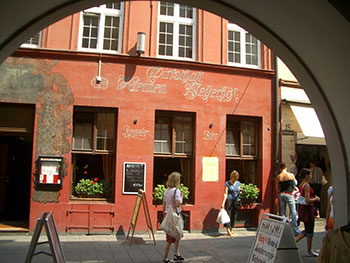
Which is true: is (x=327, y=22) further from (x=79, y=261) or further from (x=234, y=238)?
(x=234, y=238)

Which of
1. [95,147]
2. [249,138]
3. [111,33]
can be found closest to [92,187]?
[95,147]

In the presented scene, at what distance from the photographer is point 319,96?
4.32 meters

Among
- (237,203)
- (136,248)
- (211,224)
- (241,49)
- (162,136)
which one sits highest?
(241,49)

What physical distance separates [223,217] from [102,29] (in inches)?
255

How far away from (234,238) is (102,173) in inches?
162

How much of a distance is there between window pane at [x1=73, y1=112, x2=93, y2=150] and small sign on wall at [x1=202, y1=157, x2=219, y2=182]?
338cm

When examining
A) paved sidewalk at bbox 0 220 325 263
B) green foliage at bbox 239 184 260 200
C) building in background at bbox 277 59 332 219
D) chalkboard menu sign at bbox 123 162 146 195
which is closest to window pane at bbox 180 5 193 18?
building in background at bbox 277 59 332 219

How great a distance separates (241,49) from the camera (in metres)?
12.4

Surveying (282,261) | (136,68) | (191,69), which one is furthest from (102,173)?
(282,261)

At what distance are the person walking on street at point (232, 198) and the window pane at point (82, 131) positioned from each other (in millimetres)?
4101

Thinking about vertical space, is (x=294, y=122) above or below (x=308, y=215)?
above

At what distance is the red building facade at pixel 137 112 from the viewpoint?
10.4m

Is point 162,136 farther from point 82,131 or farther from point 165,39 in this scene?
point 165,39

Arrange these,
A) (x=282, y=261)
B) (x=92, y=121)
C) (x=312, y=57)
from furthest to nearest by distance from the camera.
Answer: (x=92, y=121) < (x=282, y=261) < (x=312, y=57)
